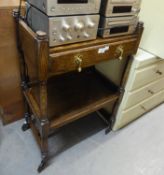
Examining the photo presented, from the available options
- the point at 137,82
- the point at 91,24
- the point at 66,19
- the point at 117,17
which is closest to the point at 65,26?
the point at 66,19

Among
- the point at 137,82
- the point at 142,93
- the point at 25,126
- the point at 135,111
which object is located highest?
the point at 137,82

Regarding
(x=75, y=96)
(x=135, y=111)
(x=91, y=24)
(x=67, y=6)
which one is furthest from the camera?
(x=135, y=111)

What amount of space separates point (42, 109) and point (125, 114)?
29.7 inches

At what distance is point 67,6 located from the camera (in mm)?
686

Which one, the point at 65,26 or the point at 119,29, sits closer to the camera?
the point at 65,26

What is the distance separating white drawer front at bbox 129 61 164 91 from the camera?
1193mm

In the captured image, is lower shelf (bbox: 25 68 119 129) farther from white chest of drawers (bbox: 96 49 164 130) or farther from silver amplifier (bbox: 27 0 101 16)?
silver amplifier (bbox: 27 0 101 16)

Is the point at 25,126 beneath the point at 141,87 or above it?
beneath

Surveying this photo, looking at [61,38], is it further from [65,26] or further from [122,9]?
[122,9]

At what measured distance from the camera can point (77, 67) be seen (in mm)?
843

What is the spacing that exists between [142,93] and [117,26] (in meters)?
0.68

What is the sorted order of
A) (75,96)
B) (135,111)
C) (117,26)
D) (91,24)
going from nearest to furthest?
(91,24), (117,26), (75,96), (135,111)

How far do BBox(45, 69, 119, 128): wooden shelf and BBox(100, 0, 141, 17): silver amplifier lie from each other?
0.56 metres

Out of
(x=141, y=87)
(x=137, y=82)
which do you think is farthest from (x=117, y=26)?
(x=141, y=87)
